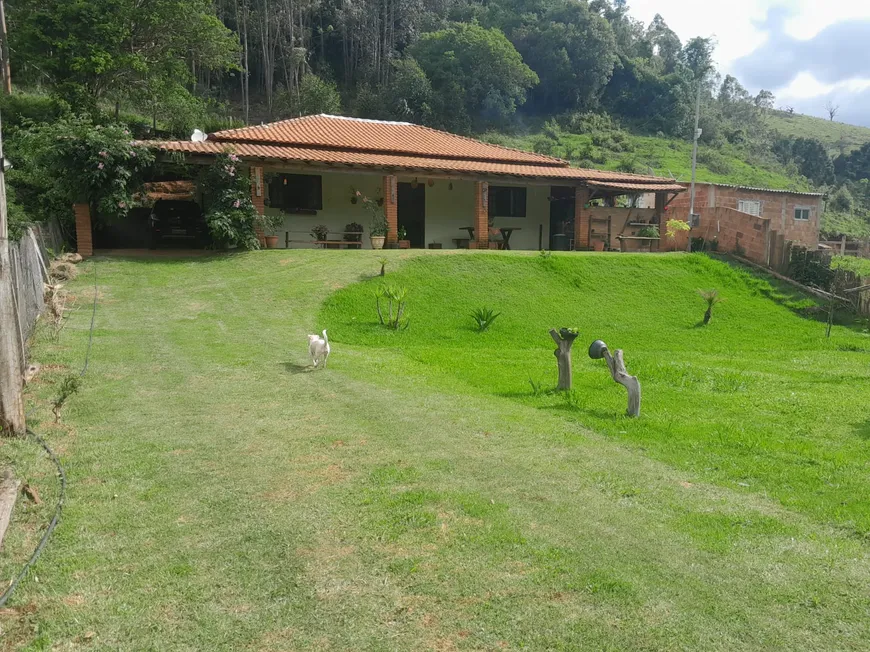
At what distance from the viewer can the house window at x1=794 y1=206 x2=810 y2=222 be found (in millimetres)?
30406

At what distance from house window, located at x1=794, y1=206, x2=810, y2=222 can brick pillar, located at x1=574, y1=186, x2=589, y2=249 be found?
50.4 feet

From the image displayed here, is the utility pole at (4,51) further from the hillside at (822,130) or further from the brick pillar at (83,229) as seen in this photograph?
the hillside at (822,130)

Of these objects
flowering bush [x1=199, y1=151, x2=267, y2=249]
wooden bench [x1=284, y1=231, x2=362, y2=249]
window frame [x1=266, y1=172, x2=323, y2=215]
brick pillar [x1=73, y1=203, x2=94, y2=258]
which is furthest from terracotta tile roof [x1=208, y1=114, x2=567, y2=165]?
brick pillar [x1=73, y1=203, x2=94, y2=258]

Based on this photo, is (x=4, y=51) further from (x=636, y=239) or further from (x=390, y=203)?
(x=636, y=239)

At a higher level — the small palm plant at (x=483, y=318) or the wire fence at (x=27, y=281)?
the wire fence at (x=27, y=281)

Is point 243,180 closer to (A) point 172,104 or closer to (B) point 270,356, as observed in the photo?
(B) point 270,356

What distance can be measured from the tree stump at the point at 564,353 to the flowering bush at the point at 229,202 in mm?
10037

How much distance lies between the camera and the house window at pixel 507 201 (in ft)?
71.6

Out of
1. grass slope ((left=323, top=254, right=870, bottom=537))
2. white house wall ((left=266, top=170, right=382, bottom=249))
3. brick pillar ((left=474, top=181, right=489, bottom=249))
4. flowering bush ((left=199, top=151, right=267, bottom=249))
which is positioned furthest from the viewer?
brick pillar ((left=474, top=181, right=489, bottom=249))

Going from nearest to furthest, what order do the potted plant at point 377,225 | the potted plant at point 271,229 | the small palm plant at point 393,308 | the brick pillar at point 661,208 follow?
1. the small palm plant at point 393,308
2. the potted plant at point 271,229
3. the potted plant at point 377,225
4. the brick pillar at point 661,208

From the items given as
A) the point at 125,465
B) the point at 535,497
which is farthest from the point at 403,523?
the point at 125,465

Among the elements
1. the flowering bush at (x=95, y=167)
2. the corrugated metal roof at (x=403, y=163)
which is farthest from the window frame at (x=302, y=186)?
the flowering bush at (x=95, y=167)

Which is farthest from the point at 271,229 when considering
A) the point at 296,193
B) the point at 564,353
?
the point at 564,353

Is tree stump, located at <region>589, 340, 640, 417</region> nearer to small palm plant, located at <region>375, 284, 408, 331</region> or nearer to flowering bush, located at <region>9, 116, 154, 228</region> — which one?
small palm plant, located at <region>375, 284, 408, 331</region>
